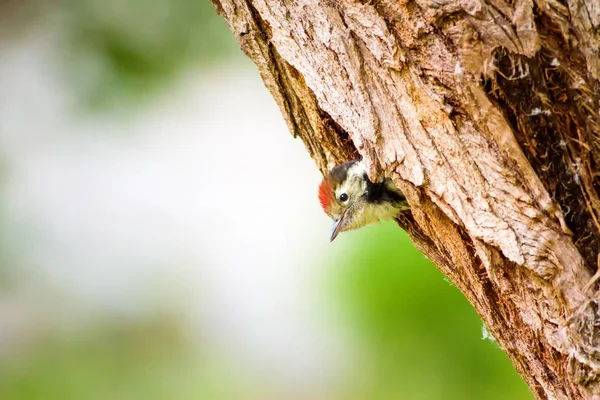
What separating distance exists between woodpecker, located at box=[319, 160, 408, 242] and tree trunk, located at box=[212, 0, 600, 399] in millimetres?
746

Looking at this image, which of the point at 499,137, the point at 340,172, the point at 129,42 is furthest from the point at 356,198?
the point at 129,42

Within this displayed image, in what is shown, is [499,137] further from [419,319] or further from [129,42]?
[129,42]

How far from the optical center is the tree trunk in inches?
76.7

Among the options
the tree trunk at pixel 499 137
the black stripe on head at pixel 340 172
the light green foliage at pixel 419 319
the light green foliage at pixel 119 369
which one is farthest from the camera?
the light green foliage at pixel 119 369

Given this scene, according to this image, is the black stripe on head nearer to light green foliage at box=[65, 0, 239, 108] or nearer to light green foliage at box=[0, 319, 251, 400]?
light green foliage at box=[65, 0, 239, 108]

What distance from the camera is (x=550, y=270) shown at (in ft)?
6.64

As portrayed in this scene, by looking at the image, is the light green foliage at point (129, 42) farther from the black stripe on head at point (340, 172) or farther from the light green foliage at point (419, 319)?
the black stripe on head at point (340, 172)

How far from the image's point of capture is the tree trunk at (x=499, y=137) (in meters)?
1.95

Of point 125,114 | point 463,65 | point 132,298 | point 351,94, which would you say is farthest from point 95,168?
point 463,65

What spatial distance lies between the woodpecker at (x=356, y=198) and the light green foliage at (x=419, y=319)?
528 mm

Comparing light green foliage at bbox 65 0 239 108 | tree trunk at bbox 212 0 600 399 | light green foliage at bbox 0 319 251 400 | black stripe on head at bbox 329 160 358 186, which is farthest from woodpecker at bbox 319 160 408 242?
light green foliage at bbox 0 319 251 400

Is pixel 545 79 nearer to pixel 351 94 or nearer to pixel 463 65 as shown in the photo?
pixel 463 65

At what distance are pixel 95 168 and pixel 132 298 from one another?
3.95 feet

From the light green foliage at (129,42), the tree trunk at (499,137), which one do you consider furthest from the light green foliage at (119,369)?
the tree trunk at (499,137)
